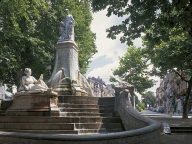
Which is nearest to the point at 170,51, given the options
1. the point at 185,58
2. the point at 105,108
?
the point at 185,58

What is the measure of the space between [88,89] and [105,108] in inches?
127

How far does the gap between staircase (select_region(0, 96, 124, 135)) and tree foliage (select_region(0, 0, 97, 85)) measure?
793 centimetres

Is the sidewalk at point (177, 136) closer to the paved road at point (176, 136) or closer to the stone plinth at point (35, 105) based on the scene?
the paved road at point (176, 136)

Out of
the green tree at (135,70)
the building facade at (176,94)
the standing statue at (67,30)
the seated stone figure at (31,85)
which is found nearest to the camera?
the seated stone figure at (31,85)

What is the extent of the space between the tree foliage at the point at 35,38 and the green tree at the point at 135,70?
14.7 metres

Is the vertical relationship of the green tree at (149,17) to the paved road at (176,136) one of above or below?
above

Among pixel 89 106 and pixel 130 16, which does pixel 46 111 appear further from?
pixel 130 16

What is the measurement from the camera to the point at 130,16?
9469 mm

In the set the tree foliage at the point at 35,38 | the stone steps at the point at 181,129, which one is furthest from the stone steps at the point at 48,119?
the tree foliage at the point at 35,38

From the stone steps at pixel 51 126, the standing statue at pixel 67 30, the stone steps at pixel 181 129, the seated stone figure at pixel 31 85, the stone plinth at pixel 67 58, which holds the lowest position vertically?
the stone steps at pixel 181 129

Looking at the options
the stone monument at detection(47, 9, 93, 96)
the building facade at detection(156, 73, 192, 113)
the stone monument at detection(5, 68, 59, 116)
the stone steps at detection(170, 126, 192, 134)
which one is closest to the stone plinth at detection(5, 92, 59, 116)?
the stone monument at detection(5, 68, 59, 116)

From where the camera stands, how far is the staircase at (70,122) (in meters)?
8.96

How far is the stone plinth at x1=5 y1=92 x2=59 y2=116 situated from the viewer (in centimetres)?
1013

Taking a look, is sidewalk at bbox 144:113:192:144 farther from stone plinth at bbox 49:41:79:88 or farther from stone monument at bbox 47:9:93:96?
stone plinth at bbox 49:41:79:88
